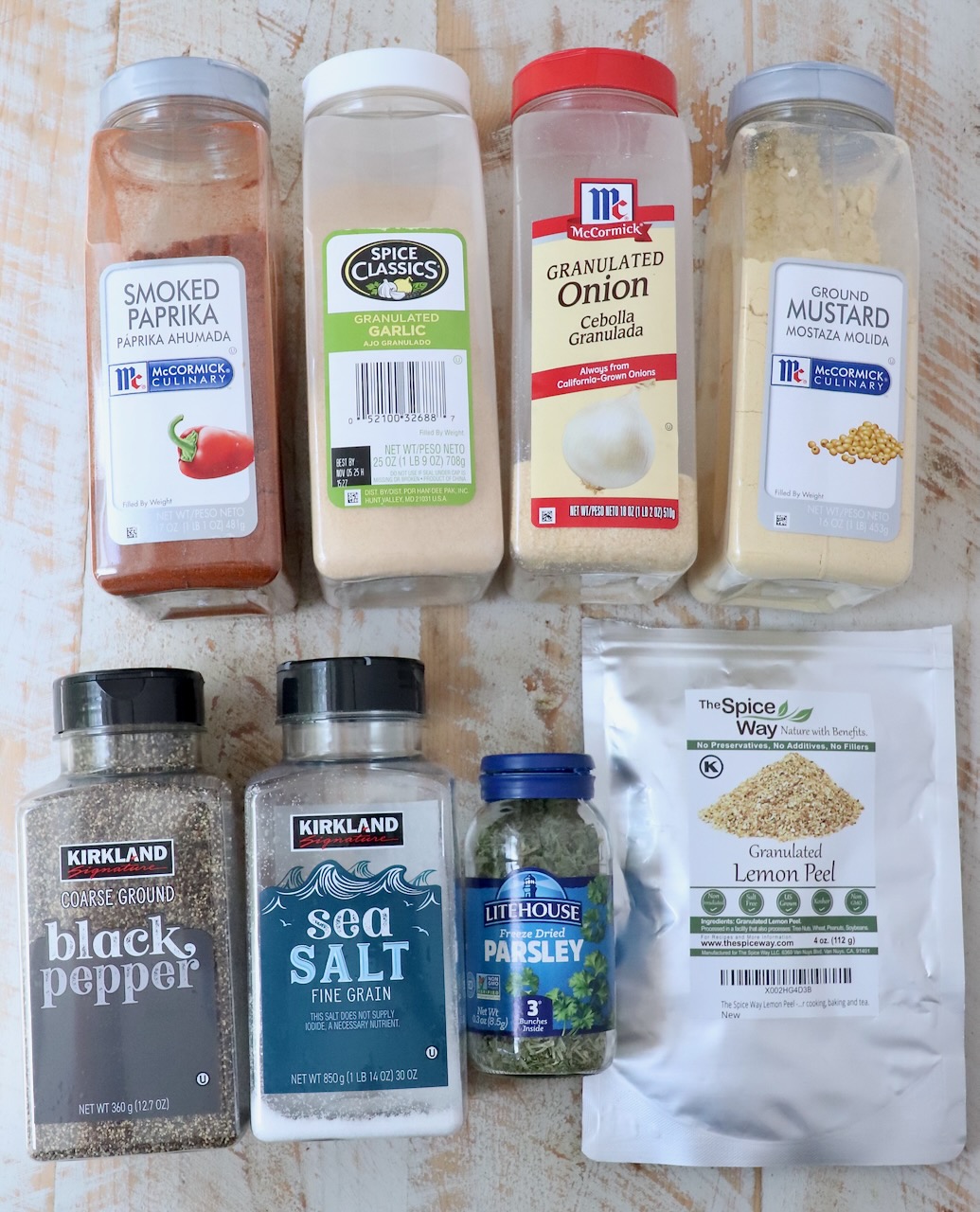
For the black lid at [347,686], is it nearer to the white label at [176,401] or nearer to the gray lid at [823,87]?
the white label at [176,401]

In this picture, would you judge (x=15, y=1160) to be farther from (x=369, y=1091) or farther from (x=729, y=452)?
(x=729, y=452)

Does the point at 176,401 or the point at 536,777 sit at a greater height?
the point at 176,401

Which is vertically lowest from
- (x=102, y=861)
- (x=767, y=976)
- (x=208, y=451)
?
(x=767, y=976)

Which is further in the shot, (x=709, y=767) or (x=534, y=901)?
(x=709, y=767)

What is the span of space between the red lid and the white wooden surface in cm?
11

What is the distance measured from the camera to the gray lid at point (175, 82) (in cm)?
72

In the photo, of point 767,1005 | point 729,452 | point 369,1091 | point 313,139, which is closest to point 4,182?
point 313,139

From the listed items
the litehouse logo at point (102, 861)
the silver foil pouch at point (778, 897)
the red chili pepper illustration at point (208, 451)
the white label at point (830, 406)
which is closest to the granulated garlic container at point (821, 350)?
the white label at point (830, 406)

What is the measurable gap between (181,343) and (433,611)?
0.26 meters

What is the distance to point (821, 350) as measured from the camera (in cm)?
74

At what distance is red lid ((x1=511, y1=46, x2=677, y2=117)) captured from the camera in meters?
0.74

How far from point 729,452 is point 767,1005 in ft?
1.32

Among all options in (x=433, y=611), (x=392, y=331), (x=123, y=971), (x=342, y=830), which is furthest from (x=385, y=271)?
(x=123, y=971)

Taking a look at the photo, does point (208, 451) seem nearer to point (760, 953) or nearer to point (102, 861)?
point (102, 861)
